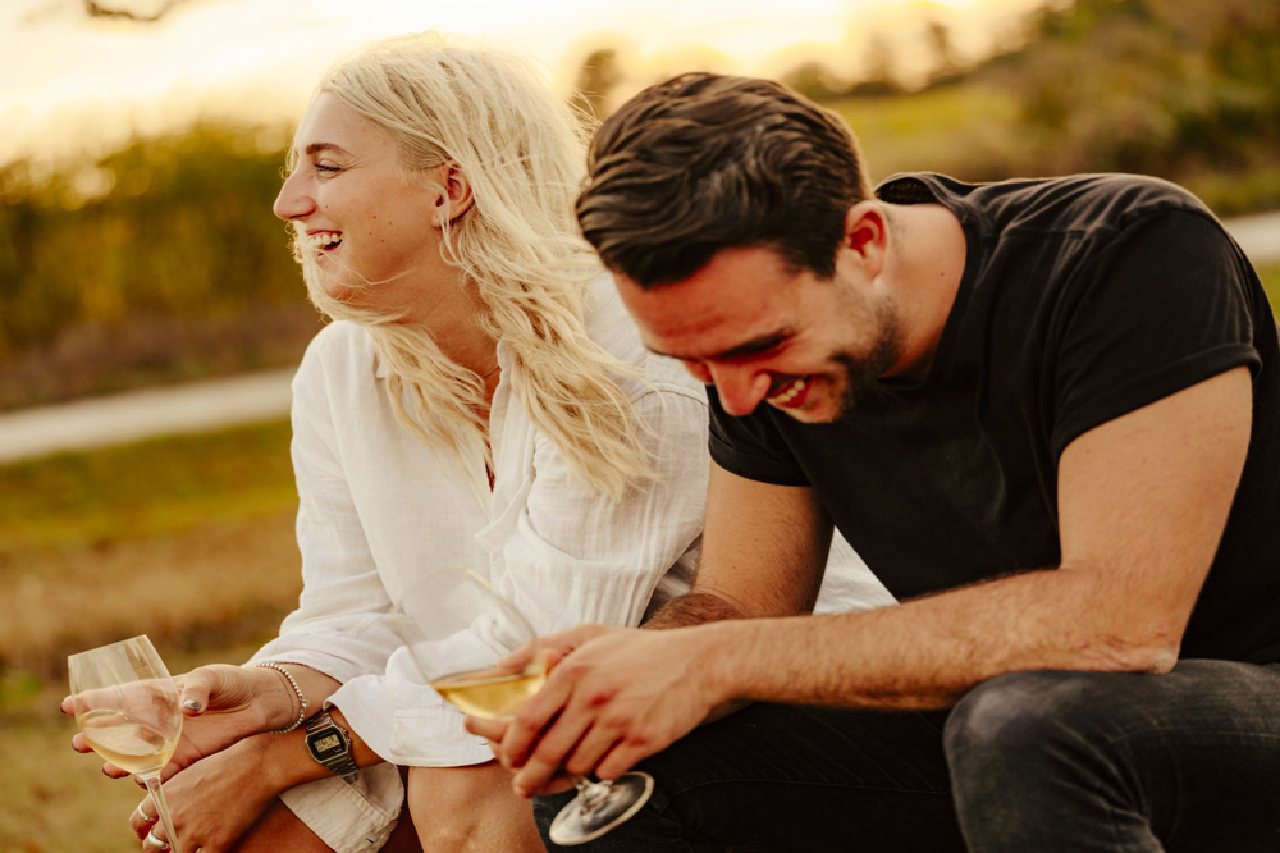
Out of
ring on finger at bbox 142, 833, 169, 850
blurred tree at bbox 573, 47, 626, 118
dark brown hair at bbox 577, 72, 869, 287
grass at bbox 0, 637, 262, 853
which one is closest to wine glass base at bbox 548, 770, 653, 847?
dark brown hair at bbox 577, 72, 869, 287

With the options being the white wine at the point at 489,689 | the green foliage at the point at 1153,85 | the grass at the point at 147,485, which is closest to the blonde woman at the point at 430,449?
the white wine at the point at 489,689

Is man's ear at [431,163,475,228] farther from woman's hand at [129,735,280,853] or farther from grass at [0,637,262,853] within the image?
grass at [0,637,262,853]

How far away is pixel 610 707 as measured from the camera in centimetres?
196

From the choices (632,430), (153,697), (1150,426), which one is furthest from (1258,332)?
(153,697)

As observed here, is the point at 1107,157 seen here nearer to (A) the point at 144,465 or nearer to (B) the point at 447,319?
(A) the point at 144,465

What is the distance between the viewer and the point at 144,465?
11.7 meters

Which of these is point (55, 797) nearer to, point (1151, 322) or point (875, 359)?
point (875, 359)

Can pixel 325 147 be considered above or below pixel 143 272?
above

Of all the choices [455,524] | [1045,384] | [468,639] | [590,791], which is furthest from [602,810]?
[455,524]

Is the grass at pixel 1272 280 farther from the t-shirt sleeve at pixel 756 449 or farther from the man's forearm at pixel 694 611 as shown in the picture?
the man's forearm at pixel 694 611

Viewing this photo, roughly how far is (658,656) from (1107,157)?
32.0ft

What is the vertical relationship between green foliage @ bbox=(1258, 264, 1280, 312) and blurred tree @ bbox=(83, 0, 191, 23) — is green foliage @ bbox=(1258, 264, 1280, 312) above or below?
below

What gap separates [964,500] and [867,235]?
16.7 inches

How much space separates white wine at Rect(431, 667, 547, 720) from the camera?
190 cm
